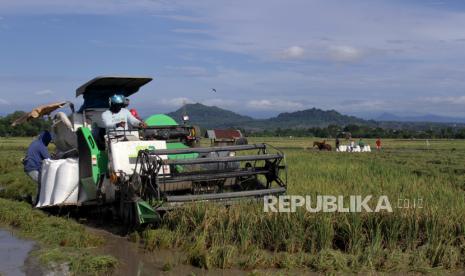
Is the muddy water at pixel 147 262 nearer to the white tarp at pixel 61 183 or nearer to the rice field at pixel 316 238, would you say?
the rice field at pixel 316 238

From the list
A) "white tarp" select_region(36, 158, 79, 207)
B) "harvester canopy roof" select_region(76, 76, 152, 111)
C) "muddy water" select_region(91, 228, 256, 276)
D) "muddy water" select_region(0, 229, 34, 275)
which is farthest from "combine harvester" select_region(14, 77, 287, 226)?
"muddy water" select_region(0, 229, 34, 275)

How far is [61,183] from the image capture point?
9.48 meters

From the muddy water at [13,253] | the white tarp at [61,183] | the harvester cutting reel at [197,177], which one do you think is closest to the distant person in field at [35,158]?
the white tarp at [61,183]

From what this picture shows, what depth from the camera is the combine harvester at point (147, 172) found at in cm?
791

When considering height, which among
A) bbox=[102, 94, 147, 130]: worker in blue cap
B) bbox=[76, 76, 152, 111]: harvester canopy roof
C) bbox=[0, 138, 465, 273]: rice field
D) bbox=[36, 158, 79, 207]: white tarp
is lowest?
bbox=[0, 138, 465, 273]: rice field

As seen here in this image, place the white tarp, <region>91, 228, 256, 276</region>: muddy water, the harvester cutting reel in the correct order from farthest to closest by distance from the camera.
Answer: the white tarp
the harvester cutting reel
<region>91, 228, 256, 276</region>: muddy water

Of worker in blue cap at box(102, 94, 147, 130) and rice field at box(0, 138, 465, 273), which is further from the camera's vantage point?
worker in blue cap at box(102, 94, 147, 130)

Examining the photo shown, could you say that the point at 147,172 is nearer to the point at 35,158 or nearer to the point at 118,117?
the point at 118,117

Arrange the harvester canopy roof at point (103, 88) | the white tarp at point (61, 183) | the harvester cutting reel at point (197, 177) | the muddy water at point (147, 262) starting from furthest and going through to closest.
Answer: the harvester canopy roof at point (103, 88) → the white tarp at point (61, 183) → the harvester cutting reel at point (197, 177) → the muddy water at point (147, 262)

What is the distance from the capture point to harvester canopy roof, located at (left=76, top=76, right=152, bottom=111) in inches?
434

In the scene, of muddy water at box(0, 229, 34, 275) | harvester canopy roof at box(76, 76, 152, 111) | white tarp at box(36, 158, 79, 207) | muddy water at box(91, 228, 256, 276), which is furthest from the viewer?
harvester canopy roof at box(76, 76, 152, 111)

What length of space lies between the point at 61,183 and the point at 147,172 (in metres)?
2.30

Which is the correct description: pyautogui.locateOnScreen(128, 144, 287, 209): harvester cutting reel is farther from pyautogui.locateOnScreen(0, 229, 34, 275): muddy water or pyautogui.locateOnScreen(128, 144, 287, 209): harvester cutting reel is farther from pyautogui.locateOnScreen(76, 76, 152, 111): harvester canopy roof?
pyautogui.locateOnScreen(76, 76, 152, 111): harvester canopy roof

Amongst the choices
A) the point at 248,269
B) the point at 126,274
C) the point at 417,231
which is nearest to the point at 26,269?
the point at 126,274
